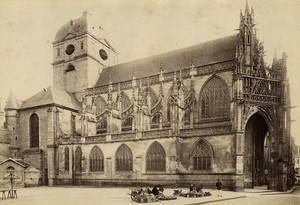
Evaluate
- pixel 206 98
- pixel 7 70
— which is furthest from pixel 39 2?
pixel 206 98

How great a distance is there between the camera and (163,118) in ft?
101

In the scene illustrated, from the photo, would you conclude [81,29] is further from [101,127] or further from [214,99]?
[214,99]

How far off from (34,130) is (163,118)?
12.7m

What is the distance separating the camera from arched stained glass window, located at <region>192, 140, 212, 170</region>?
961 inches

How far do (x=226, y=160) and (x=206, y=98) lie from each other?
6.61m

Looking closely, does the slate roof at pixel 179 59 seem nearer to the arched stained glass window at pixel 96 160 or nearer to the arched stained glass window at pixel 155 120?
the arched stained glass window at pixel 155 120

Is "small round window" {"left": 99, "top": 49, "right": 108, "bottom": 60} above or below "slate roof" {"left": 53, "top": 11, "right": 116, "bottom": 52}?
below

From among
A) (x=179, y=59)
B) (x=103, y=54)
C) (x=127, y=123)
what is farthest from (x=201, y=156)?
(x=103, y=54)

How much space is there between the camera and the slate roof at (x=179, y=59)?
29734mm

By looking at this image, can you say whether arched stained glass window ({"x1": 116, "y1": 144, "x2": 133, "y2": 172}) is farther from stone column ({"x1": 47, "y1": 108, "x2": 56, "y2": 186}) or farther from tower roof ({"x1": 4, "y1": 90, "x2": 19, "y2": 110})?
tower roof ({"x1": 4, "y1": 90, "x2": 19, "y2": 110})

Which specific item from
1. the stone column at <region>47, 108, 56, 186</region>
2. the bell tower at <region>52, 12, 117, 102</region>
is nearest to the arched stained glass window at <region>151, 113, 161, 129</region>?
the stone column at <region>47, 108, 56, 186</region>

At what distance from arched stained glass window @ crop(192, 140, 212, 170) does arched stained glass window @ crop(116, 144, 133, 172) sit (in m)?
5.51

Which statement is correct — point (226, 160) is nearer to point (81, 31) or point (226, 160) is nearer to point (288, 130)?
point (288, 130)

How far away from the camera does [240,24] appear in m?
25.8
